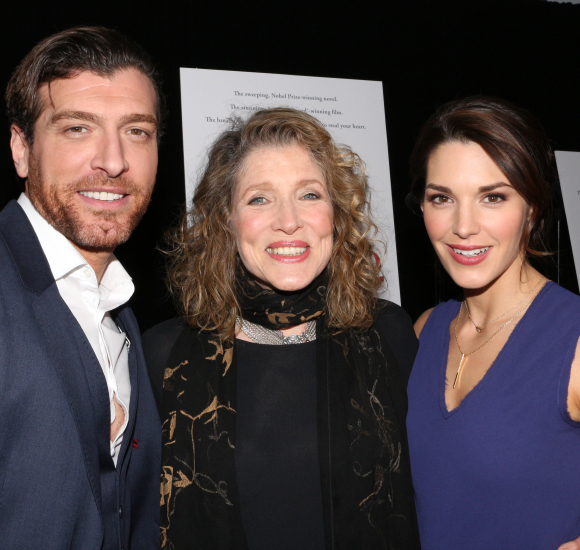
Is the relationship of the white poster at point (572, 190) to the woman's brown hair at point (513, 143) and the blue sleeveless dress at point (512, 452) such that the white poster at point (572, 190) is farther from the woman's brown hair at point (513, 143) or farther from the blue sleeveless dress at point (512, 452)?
the blue sleeveless dress at point (512, 452)

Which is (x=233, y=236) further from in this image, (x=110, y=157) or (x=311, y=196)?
(x=110, y=157)

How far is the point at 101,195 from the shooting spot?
1669 millimetres

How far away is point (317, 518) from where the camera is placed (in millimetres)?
1704

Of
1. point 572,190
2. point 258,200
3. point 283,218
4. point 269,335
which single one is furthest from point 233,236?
point 572,190

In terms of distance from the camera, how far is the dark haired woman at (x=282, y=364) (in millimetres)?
1707

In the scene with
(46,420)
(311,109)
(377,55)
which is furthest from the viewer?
(377,55)

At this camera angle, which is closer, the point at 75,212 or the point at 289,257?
the point at 75,212

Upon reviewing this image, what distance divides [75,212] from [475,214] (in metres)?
1.36

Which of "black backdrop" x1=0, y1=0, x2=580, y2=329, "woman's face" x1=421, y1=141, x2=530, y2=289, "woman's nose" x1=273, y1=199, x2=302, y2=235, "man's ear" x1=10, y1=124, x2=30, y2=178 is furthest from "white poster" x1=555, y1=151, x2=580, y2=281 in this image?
"man's ear" x1=10, y1=124, x2=30, y2=178

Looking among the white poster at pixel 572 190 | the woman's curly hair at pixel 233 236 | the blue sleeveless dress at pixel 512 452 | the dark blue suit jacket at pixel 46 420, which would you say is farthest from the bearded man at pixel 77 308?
the white poster at pixel 572 190

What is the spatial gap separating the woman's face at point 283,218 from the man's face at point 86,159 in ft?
1.37

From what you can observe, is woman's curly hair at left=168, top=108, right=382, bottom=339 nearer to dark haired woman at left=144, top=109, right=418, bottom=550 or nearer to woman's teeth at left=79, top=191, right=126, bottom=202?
dark haired woman at left=144, top=109, right=418, bottom=550

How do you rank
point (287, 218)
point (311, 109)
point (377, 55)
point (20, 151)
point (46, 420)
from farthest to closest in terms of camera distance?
point (377, 55), point (311, 109), point (287, 218), point (20, 151), point (46, 420)

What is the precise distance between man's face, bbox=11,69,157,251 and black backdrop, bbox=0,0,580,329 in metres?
1.08
